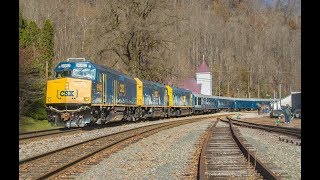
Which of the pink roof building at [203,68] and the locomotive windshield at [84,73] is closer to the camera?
the locomotive windshield at [84,73]

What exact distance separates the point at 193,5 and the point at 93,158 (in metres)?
143

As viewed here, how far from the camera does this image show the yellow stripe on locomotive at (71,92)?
2173cm

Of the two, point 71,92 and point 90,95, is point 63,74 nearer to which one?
point 71,92

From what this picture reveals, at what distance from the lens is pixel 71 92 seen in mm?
21891

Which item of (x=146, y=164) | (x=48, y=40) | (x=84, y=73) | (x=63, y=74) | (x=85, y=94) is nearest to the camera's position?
(x=146, y=164)

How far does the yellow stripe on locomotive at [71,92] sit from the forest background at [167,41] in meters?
4.75

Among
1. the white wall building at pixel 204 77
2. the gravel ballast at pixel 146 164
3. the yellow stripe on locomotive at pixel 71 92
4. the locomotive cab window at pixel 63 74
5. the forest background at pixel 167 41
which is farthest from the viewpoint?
the white wall building at pixel 204 77

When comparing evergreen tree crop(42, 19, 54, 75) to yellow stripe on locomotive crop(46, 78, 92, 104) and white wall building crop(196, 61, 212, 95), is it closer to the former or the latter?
yellow stripe on locomotive crop(46, 78, 92, 104)

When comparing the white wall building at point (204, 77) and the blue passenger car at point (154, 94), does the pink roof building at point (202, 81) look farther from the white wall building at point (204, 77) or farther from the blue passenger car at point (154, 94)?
the blue passenger car at point (154, 94)

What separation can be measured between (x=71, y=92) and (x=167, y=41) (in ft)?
71.1

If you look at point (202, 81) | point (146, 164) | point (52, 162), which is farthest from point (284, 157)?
point (202, 81)

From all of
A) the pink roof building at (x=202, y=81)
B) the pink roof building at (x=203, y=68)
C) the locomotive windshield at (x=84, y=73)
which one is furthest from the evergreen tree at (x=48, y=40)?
the pink roof building at (x=203, y=68)

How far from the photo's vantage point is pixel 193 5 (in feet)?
493
